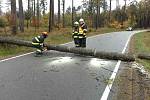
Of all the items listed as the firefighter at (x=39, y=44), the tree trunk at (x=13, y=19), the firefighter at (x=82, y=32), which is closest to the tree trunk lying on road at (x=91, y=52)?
the firefighter at (x=39, y=44)

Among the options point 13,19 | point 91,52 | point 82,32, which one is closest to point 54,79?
point 91,52

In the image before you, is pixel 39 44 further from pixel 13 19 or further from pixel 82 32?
pixel 13 19

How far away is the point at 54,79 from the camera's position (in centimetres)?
1080

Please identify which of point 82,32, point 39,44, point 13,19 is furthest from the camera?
point 13,19

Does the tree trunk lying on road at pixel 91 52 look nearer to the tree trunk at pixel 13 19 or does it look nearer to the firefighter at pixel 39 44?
the firefighter at pixel 39 44

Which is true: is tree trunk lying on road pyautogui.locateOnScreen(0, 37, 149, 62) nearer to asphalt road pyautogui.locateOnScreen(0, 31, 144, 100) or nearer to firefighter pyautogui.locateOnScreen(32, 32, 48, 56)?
asphalt road pyautogui.locateOnScreen(0, 31, 144, 100)

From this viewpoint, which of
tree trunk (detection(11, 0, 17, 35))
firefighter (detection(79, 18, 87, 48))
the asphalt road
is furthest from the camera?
tree trunk (detection(11, 0, 17, 35))

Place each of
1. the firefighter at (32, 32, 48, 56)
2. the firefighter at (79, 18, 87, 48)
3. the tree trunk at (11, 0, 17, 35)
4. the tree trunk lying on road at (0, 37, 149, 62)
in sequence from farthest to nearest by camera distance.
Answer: the tree trunk at (11, 0, 17, 35)
the firefighter at (79, 18, 87, 48)
the firefighter at (32, 32, 48, 56)
the tree trunk lying on road at (0, 37, 149, 62)

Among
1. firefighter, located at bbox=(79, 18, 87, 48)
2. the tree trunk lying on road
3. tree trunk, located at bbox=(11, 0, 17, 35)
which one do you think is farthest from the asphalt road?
tree trunk, located at bbox=(11, 0, 17, 35)

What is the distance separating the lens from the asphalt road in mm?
8743

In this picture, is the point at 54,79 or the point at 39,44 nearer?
the point at 54,79

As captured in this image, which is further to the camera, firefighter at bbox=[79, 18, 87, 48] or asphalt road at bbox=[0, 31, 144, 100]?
firefighter at bbox=[79, 18, 87, 48]

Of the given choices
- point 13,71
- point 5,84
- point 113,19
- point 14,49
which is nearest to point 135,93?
point 5,84

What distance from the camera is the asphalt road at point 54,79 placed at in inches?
344
